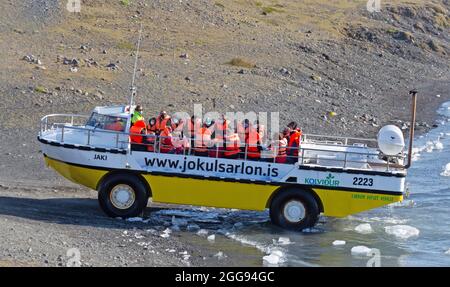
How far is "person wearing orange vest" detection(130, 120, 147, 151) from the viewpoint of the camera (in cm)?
1661

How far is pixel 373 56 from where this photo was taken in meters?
44.8

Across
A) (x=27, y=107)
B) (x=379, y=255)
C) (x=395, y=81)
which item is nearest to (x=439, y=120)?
(x=395, y=81)

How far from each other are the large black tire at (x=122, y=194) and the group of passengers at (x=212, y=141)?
67cm

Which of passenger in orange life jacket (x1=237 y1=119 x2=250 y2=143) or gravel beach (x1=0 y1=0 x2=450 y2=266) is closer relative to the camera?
gravel beach (x1=0 y1=0 x2=450 y2=266)

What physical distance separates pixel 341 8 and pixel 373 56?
1297 centimetres

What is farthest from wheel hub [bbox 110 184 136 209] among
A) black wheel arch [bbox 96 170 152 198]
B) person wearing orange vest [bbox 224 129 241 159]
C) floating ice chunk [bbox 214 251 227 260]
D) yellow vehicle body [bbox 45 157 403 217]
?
floating ice chunk [bbox 214 251 227 260]

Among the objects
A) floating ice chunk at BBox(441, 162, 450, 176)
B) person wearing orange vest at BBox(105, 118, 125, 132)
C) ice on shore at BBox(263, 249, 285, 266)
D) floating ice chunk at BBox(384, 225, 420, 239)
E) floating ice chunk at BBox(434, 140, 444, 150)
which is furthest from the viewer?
floating ice chunk at BBox(434, 140, 444, 150)

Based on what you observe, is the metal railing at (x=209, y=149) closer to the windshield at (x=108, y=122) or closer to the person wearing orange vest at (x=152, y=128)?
the windshield at (x=108, y=122)

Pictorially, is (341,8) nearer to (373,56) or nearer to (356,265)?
(373,56)

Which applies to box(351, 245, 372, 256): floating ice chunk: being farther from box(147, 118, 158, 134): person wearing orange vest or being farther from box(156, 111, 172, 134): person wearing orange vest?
box(147, 118, 158, 134): person wearing orange vest

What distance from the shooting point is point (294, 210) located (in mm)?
16766

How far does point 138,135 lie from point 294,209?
3366 mm

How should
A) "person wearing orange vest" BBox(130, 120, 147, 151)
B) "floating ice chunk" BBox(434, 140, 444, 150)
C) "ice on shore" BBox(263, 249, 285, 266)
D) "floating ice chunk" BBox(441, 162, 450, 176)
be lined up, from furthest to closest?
"floating ice chunk" BBox(434, 140, 444, 150) → "floating ice chunk" BBox(441, 162, 450, 176) → "person wearing orange vest" BBox(130, 120, 147, 151) → "ice on shore" BBox(263, 249, 285, 266)

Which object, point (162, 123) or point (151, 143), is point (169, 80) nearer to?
point (162, 123)
